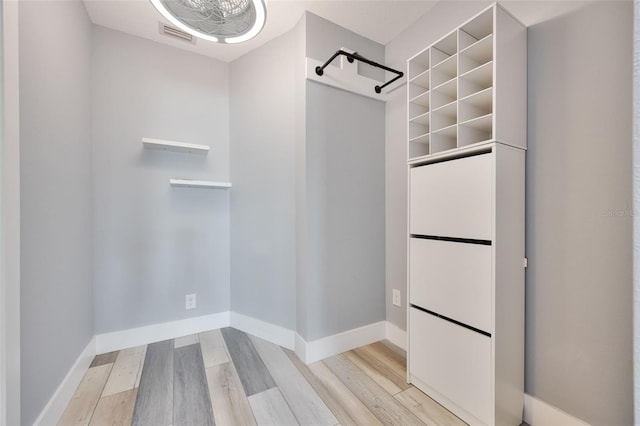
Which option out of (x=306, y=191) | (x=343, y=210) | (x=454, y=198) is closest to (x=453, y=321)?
(x=454, y=198)

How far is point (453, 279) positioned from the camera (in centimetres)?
134

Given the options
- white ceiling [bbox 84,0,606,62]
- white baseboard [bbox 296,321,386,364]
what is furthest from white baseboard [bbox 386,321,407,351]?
→ white ceiling [bbox 84,0,606,62]

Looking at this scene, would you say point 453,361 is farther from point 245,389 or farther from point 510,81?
point 510,81

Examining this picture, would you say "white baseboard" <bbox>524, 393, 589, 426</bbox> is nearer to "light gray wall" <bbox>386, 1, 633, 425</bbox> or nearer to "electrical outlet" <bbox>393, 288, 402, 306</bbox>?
"light gray wall" <bbox>386, 1, 633, 425</bbox>

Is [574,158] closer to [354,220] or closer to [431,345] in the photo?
[431,345]

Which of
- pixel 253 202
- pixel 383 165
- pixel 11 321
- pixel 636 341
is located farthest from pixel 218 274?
pixel 636 341

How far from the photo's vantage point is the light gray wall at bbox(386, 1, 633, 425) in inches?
40.9

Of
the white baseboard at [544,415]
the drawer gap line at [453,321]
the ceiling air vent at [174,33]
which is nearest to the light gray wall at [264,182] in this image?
the ceiling air vent at [174,33]

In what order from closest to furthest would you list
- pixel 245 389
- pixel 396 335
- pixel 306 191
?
1. pixel 245 389
2. pixel 306 191
3. pixel 396 335

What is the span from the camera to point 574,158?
1.16 meters

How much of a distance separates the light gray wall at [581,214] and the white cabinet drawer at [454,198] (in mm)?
300

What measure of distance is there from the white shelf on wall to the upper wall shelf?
237 millimetres

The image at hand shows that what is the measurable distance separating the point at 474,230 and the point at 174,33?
93.7 inches

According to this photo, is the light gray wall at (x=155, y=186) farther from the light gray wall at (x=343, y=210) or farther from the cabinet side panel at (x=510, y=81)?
the cabinet side panel at (x=510, y=81)
